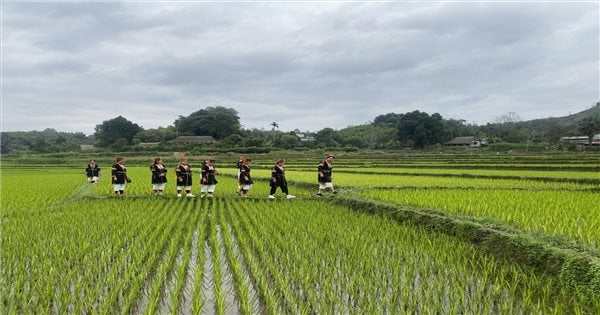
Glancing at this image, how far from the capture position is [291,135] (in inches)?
2576

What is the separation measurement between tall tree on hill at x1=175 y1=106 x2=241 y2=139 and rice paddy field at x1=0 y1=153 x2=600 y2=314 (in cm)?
6537

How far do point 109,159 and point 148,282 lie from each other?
4529cm

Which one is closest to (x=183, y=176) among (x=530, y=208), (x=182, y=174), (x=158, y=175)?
(x=182, y=174)

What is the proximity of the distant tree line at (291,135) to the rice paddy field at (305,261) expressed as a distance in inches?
1771

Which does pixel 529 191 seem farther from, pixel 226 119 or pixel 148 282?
pixel 226 119

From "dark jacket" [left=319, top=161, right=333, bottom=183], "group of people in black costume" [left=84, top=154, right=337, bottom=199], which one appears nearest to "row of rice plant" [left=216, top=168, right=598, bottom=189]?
"dark jacket" [left=319, top=161, right=333, bottom=183]

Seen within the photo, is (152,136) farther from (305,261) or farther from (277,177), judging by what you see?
(305,261)

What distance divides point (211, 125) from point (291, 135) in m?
16.6

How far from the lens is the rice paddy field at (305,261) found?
4.00 metres

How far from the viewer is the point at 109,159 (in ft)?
152

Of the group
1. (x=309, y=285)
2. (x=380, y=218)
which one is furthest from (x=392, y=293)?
(x=380, y=218)

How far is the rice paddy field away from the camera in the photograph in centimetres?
400

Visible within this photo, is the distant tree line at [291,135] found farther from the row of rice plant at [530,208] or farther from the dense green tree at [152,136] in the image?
the row of rice plant at [530,208]

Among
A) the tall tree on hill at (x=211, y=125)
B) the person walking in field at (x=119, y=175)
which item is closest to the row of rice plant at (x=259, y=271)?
the person walking in field at (x=119, y=175)
